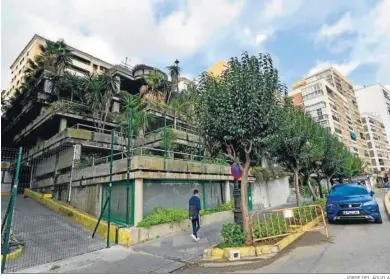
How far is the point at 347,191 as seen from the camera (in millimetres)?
10586

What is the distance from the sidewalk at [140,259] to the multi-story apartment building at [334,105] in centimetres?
4524

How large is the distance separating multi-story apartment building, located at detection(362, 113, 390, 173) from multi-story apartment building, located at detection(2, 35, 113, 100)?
7926 cm

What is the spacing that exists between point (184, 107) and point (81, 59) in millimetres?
41505

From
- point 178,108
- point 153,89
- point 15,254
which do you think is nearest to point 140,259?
point 15,254

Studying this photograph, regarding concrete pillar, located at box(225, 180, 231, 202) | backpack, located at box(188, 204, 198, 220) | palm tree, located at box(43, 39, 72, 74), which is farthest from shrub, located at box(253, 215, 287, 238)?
palm tree, located at box(43, 39, 72, 74)

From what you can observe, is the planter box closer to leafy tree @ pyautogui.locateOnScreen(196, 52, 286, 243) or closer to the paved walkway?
the paved walkway

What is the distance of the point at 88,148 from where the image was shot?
20.2 metres

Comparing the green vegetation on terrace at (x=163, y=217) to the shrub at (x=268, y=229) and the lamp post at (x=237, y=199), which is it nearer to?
the lamp post at (x=237, y=199)

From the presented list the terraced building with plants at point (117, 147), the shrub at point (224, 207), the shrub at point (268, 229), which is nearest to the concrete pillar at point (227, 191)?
the terraced building with plants at point (117, 147)

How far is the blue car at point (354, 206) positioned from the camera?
30.6 ft

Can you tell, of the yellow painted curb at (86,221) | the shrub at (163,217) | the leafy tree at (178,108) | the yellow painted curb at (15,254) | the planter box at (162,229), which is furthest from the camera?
the leafy tree at (178,108)
